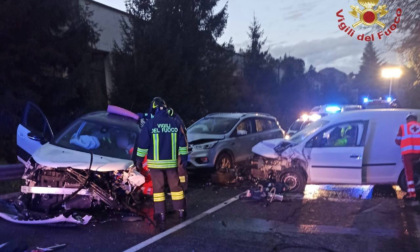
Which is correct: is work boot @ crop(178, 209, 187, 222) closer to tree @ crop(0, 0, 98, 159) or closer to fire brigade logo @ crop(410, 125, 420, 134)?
fire brigade logo @ crop(410, 125, 420, 134)

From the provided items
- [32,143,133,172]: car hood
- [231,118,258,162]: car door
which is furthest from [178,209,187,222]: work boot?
[231,118,258,162]: car door

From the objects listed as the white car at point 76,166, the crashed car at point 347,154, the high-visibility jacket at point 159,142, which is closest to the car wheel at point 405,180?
the crashed car at point 347,154

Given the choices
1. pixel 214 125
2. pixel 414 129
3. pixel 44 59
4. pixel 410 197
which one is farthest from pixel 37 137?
pixel 410 197

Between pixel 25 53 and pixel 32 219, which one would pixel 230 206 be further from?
pixel 25 53

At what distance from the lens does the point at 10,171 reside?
264 inches

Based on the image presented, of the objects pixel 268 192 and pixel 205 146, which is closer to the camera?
pixel 268 192

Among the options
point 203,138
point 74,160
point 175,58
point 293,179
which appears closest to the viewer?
point 74,160

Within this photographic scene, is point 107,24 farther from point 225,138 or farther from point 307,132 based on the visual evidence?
point 307,132

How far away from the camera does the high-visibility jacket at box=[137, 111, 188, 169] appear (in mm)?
5531

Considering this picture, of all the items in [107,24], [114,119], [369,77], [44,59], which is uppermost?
[369,77]

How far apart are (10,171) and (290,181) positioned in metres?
5.47

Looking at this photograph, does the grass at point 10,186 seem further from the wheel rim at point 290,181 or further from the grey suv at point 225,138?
the wheel rim at point 290,181

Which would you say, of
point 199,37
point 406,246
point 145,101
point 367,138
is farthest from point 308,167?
point 199,37

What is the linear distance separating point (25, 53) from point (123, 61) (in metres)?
3.39
